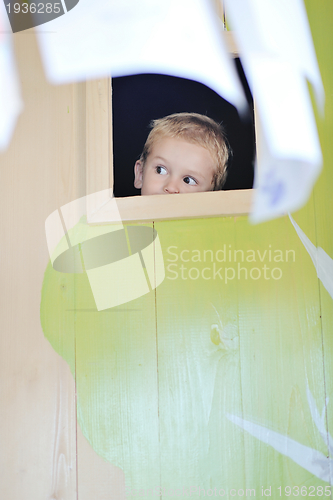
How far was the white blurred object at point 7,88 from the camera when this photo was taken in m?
1.02

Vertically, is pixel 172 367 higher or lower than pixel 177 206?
lower

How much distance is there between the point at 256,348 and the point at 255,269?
0.15 metres

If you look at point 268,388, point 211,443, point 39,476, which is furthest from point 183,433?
point 39,476

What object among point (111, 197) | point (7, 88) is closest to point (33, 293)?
point (111, 197)

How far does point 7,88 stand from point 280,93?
0.62m

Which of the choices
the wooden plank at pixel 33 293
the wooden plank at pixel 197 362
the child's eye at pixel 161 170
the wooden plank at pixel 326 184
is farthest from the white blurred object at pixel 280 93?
the wooden plank at pixel 33 293

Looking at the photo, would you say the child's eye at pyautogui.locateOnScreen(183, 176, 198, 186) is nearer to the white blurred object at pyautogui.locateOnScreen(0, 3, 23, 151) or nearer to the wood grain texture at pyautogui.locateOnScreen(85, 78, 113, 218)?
the wood grain texture at pyautogui.locateOnScreen(85, 78, 113, 218)

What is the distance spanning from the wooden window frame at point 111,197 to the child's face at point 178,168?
15cm

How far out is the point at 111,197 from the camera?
36.5 inches

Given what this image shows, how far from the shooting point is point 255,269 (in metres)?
0.89

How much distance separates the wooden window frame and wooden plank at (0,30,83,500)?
5 centimetres

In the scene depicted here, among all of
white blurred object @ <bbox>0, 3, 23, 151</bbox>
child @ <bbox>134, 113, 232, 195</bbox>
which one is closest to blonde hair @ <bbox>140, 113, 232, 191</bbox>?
child @ <bbox>134, 113, 232, 195</bbox>

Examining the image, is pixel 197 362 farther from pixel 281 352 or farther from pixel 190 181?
pixel 190 181

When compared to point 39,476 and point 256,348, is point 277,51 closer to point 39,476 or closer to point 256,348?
point 256,348
